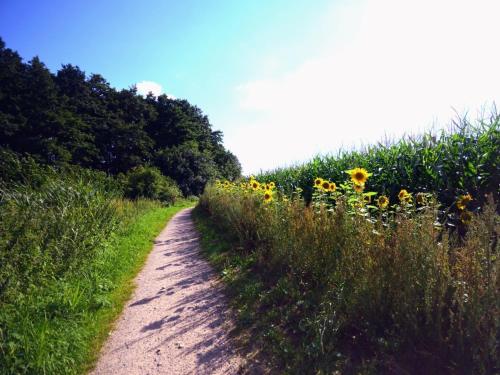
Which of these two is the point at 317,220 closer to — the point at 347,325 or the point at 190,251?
the point at 347,325

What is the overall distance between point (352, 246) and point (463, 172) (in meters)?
2.48

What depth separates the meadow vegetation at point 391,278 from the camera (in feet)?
7.03

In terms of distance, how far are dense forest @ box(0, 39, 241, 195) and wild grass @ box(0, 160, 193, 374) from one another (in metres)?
23.0

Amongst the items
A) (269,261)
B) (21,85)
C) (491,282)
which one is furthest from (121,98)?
(491,282)

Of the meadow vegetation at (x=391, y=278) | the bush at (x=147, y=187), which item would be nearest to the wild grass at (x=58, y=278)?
the meadow vegetation at (x=391, y=278)

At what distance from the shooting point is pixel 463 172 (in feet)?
14.5

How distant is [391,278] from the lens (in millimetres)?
2635

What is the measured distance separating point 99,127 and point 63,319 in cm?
3937

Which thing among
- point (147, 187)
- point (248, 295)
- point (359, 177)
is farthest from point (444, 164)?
point (147, 187)

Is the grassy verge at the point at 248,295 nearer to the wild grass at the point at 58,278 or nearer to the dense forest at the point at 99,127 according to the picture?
the wild grass at the point at 58,278

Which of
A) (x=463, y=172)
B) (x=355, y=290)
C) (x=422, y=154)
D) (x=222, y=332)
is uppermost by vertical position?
(x=422, y=154)

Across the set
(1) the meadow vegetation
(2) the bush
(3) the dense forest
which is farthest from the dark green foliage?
(3) the dense forest

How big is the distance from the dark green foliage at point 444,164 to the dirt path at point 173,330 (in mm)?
3482

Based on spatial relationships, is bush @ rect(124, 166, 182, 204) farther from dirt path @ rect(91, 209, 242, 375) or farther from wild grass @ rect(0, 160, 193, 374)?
dirt path @ rect(91, 209, 242, 375)
